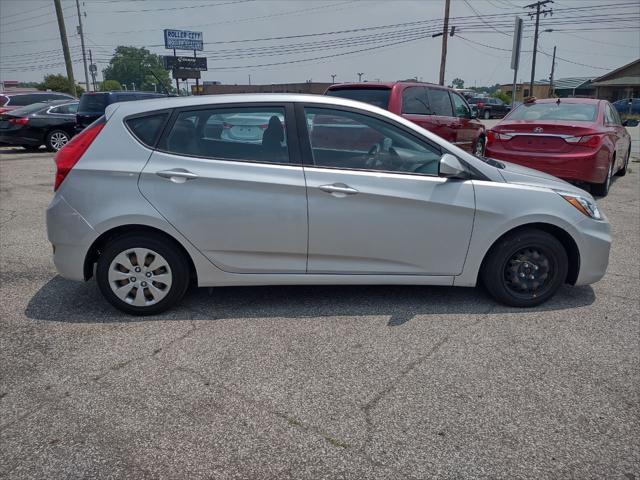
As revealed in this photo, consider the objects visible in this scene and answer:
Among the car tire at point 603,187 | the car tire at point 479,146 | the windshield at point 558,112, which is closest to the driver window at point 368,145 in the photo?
the windshield at point 558,112

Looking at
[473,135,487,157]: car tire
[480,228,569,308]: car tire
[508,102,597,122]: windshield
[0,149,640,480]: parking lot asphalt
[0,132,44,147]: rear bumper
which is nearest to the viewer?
[0,149,640,480]: parking lot asphalt

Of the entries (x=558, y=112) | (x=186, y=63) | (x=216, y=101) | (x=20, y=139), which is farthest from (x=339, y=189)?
(x=186, y=63)

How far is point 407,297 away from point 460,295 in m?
0.48

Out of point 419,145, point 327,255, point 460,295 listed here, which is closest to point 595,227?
point 460,295

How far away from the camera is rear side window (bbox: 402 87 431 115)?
26.8ft

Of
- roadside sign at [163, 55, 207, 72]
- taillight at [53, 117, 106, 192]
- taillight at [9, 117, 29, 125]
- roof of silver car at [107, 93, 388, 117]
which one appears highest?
roadside sign at [163, 55, 207, 72]

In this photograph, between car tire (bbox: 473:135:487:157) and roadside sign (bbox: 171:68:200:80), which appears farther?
roadside sign (bbox: 171:68:200:80)

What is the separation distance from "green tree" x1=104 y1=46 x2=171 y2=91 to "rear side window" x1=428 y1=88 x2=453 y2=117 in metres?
126

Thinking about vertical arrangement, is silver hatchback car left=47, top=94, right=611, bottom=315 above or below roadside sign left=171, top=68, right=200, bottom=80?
below

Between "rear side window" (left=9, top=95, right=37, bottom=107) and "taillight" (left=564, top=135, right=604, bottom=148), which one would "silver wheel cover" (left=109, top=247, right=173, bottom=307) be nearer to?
"taillight" (left=564, top=135, right=604, bottom=148)

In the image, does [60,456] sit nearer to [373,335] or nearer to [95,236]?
[95,236]

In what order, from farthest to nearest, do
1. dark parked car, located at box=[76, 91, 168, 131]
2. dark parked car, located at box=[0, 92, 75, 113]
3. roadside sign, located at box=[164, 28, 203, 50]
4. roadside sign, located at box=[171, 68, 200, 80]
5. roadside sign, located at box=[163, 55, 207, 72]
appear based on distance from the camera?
roadside sign, located at box=[164, 28, 203, 50] < roadside sign, located at box=[163, 55, 207, 72] < roadside sign, located at box=[171, 68, 200, 80] < dark parked car, located at box=[0, 92, 75, 113] < dark parked car, located at box=[76, 91, 168, 131]

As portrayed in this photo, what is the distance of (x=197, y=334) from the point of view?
138 inches

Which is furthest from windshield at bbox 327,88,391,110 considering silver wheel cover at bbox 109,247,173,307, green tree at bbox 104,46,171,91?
green tree at bbox 104,46,171,91
